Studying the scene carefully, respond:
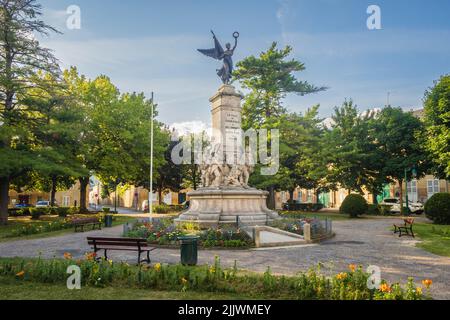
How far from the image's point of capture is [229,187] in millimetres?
19234

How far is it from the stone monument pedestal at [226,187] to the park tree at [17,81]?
12151 millimetres

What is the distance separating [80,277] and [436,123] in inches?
1164

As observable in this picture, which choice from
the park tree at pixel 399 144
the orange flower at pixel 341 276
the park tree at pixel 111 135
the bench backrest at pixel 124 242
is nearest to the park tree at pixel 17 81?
the park tree at pixel 111 135

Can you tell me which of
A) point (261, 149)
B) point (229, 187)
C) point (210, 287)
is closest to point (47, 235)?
point (229, 187)

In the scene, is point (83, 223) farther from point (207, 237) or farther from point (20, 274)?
point (20, 274)

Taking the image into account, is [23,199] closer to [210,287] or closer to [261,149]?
[261,149]

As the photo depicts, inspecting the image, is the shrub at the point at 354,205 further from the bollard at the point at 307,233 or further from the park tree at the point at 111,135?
the park tree at the point at 111,135

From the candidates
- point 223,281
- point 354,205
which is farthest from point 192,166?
point 223,281

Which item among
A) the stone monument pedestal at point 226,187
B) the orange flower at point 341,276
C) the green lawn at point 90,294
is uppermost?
→ the stone monument pedestal at point 226,187

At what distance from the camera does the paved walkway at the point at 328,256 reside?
9758 mm

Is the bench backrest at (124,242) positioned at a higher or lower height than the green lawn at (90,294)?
higher

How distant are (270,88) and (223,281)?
30.6 meters

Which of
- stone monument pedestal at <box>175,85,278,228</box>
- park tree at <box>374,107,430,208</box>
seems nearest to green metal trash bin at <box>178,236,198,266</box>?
stone monument pedestal at <box>175,85,278,228</box>

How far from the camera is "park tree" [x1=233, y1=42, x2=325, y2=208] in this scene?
36125 millimetres
